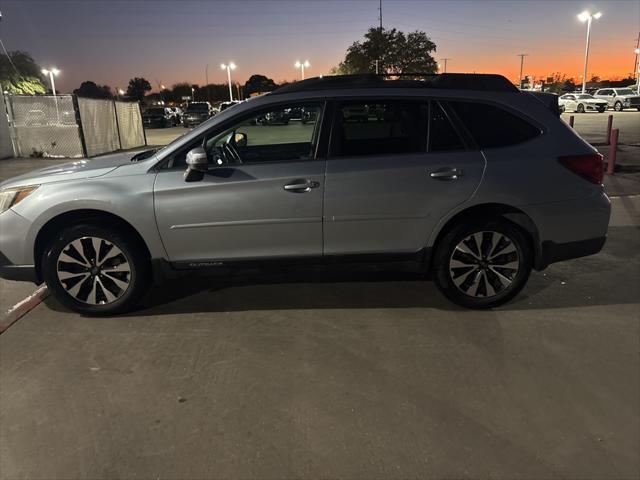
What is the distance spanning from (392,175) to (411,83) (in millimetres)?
818

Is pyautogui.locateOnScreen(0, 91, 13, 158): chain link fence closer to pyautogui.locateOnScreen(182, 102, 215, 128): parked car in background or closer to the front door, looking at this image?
the front door

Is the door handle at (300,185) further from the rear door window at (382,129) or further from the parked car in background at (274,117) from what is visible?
the parked car in background at (274,117)

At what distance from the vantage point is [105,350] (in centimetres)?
343

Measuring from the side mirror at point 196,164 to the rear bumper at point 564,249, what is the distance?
265cm

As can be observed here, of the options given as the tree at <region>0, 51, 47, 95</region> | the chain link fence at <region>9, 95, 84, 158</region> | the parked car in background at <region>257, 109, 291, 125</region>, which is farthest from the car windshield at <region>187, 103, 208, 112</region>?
the parked car in background at <region>257, 109, 291, 125</region>

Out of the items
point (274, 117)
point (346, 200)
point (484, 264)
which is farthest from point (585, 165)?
point (274, 117)

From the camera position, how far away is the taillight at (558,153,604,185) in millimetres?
3738

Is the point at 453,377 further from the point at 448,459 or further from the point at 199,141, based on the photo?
the point at 199,141

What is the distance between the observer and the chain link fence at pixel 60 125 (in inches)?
588

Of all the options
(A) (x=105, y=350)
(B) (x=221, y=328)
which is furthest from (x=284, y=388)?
(A) (x=105, y=350)

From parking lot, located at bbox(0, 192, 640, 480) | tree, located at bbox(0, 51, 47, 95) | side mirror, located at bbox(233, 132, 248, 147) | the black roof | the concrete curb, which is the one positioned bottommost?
parking lot, located at bbox(0, 192, 640, 480)

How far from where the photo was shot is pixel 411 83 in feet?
12.8

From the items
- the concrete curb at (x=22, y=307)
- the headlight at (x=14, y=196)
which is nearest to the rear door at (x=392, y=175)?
the headlight at (x=14, y=196)

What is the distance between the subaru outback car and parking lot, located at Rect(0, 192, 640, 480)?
0.44m
